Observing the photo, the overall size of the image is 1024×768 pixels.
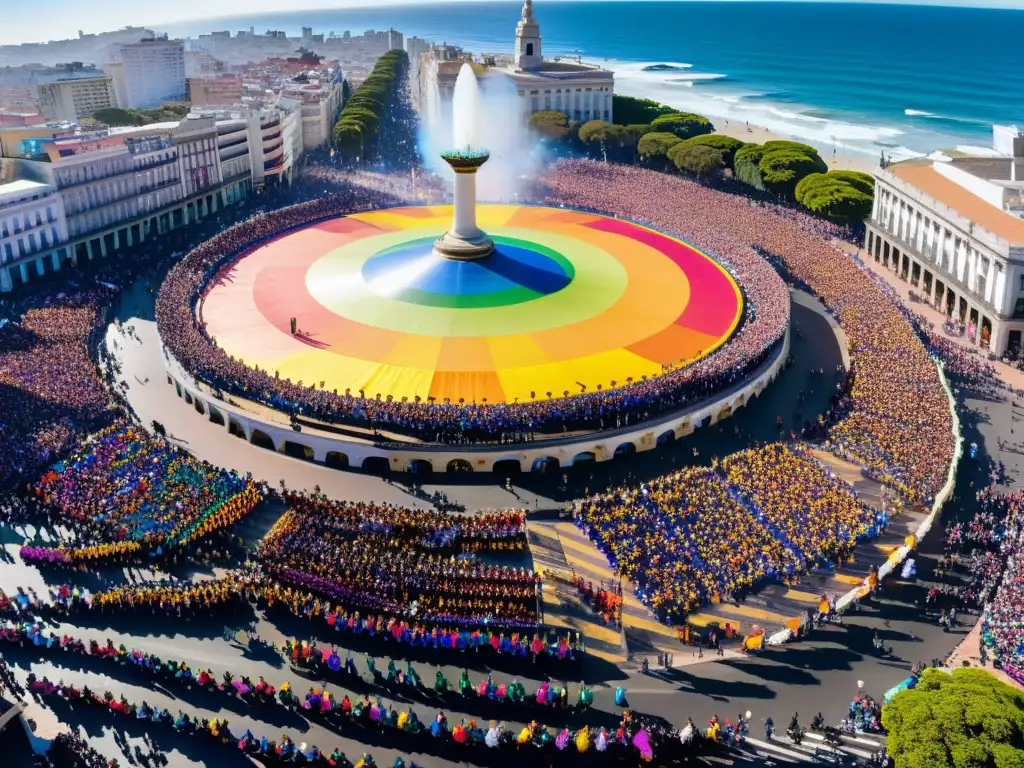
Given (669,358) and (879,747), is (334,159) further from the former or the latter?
(879,747)

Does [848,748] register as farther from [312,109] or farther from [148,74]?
[148,74]

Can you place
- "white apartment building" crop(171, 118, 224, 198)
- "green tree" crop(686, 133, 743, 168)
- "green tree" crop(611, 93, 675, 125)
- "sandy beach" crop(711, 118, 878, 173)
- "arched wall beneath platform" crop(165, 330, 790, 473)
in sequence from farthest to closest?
"green tree" crop(611, 93, 675, 125)
"sandy beach" crop(711, 118, 878, 173)
"green tree" crop(686, 133, 743, 168)
"white apartment building" crop(171, 118, 224, 198)
"arched wall beneath platform" crop(165, 330, 790, 473)

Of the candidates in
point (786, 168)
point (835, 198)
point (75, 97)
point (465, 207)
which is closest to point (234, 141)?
point (465, 207)

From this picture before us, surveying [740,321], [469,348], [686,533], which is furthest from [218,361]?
[740,321]

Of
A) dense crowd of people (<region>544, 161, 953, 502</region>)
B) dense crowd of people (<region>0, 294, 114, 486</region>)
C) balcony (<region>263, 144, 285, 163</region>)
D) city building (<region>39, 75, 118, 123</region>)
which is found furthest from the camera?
city building (<region>39, 75, 118, 123</region>)

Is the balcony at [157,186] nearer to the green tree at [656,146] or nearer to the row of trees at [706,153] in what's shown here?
the row of trees at [706,153]

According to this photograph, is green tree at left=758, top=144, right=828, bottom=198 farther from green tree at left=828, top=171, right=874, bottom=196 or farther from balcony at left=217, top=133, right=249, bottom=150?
balcony at left=217, top=133, right=249, bottom=150

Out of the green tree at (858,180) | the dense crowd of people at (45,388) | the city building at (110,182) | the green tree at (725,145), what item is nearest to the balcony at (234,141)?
the city building at (110,182)

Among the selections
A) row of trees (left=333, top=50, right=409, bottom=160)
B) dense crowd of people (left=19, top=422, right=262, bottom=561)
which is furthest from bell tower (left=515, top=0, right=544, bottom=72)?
dense crowd of people (left=19, top=422, right=262, bottom=561)
